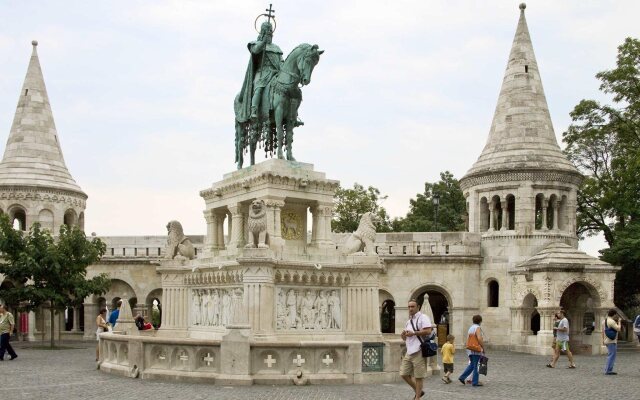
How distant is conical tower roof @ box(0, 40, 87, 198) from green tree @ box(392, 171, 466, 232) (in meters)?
19.8

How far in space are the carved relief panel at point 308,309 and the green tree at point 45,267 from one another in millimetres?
13428

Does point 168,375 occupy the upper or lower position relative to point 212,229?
lower

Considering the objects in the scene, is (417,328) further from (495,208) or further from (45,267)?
(495,208)

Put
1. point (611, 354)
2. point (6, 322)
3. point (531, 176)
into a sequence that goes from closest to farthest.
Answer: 1. point (611, 354)
2. point (6, 322)
3. point (531, 176)

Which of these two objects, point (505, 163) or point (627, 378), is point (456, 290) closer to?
point (505, 163)

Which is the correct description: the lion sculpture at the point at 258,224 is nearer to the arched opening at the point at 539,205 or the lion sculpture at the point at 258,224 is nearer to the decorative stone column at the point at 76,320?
the arched opening at the point at 539,205

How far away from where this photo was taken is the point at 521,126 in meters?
33.4

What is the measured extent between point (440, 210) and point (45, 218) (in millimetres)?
23476

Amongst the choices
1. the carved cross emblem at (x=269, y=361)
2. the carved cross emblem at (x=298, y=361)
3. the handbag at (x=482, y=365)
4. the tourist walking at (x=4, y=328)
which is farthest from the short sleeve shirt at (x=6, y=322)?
the handbag at (x=482, y=365)

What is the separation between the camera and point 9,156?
36.0 m

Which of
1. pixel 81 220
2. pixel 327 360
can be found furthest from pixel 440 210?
pixel 327 360

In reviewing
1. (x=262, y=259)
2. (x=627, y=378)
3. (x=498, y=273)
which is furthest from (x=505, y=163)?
(x=262, y=259)

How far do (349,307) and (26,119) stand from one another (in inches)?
899

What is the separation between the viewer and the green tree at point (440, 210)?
164 ft
